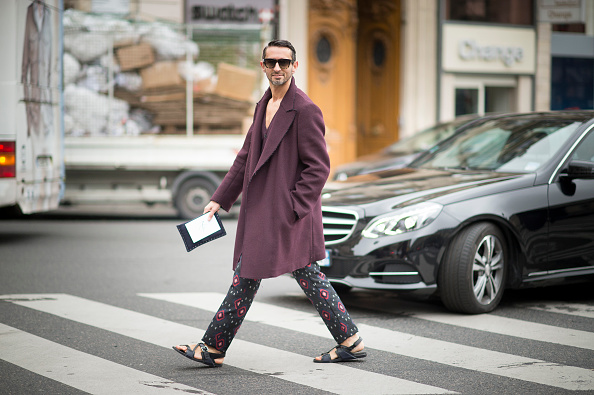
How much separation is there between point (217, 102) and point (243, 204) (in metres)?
9.43

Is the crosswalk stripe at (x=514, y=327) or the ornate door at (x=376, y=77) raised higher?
the ornate door at (x=376, y=77)

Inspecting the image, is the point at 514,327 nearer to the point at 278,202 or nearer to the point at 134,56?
the point at 278,202

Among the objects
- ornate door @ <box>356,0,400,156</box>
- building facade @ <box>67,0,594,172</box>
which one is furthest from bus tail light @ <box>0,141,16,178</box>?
ornate door @ <box>356,0,400,156</box>

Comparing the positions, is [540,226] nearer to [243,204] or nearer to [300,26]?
[243,204]

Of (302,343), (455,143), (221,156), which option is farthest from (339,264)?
(221,156)

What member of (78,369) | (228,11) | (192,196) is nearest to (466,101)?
(228,11)

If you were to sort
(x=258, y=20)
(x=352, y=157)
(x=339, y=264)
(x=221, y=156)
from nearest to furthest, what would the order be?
(x=339, y=264)
(x=221, y=156)
(x=258, y=20)
(x=352, y=157)

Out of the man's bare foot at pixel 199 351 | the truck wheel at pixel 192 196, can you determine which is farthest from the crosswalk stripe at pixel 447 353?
the truck wheel at pixel 192 196

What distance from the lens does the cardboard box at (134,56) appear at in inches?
544

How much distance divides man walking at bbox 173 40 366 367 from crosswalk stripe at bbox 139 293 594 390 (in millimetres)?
726

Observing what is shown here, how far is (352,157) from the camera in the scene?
20.1 meters

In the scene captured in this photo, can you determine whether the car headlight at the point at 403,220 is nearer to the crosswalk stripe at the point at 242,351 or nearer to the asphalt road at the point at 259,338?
the asphalt road at the point at 259,338

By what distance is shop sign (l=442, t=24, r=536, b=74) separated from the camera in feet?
68.5

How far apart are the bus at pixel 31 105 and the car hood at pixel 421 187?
176 inches
